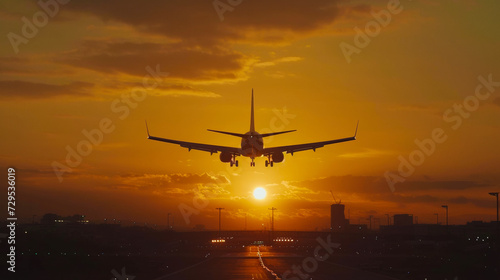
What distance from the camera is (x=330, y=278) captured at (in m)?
77.5

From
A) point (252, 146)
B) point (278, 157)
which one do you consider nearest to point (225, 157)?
point (252, 146)

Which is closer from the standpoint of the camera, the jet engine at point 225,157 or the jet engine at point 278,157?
the jet engine at point 278,157

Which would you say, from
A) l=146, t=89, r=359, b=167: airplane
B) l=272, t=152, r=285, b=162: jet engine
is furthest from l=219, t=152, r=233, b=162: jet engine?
l=272, t=152, r=285, b=162: jet engine

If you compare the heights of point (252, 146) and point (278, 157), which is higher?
point (252, 146)

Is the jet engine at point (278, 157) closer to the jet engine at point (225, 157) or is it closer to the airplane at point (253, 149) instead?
the airplane at point (253, 149)

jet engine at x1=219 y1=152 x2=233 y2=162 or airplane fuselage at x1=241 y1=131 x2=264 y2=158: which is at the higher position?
airplane fuselage at x1=241 y1=131 x2=264 y2=158

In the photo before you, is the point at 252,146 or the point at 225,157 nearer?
the point at 252,146

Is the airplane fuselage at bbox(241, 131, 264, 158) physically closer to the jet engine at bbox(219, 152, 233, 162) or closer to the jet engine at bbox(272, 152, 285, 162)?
the jet engine at bbox(219, 152, 233, 162)

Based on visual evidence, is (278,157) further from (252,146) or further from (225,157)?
(225,157)

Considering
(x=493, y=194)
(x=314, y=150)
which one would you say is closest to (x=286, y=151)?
(x=314, y=150)

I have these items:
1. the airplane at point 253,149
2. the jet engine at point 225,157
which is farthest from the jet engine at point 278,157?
the jet engine at point 225,157

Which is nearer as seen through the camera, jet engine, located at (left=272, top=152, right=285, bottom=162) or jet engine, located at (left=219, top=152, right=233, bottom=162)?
jet engine, located at (left=272, top=152, right=285, bottom=162)

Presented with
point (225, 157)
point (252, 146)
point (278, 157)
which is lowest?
point (278, 157)

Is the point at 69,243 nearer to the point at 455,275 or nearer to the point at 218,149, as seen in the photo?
the point at 218,149
